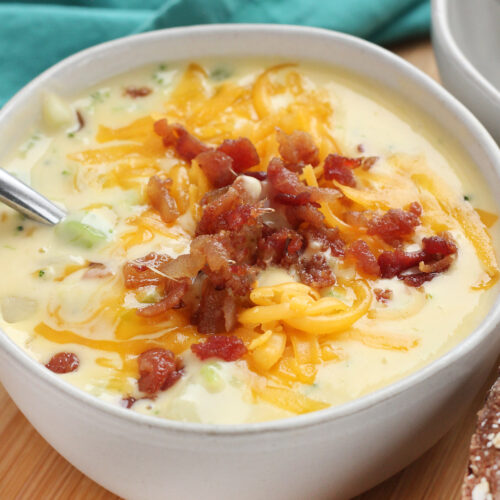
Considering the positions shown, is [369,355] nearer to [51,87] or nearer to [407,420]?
[407,420]

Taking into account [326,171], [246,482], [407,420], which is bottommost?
[246,482]

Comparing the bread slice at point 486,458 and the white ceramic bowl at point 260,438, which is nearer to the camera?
the white ceramic bowl at point 260,438

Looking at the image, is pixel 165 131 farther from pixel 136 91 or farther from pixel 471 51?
pixel 471 51

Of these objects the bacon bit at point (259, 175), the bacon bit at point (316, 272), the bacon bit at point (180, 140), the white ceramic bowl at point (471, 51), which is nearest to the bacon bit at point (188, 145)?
the bacon bit at point (180, 140)

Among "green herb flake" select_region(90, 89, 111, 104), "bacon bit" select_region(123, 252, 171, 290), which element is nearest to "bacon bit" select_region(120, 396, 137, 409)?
"bacon bit" select_region(123, 252, 171, 290)

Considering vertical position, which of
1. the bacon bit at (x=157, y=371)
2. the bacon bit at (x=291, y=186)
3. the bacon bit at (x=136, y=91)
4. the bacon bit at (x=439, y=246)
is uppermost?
the bacon bit at (x=291, y=186)

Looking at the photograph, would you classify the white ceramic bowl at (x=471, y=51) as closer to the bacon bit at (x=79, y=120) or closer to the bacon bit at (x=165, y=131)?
the bacon bit at (x=165, y=131)

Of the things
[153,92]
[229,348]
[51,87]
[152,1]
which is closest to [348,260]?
[229,348]

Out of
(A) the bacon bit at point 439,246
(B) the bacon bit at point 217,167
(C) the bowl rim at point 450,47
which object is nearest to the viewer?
(A) the bacon bit at point 439,246
